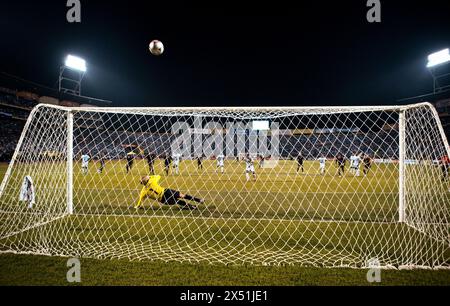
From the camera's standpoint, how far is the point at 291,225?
5441 mm

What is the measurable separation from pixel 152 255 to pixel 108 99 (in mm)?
43727

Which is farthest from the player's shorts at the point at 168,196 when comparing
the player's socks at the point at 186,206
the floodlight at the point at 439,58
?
the floodlight at the point at 439,58

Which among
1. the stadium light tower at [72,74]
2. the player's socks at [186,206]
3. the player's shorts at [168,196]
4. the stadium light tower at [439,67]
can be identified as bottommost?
the player's socks at [186,206]

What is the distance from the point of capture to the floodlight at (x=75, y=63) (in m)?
32.4

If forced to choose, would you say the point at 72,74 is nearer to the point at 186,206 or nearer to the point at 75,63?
Answer: the point at 75,63

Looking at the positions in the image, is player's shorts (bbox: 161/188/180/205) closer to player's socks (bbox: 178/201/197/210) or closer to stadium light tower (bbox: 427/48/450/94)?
player's socks (bbox: 178/201/197/210)

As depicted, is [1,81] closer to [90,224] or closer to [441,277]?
[90,224]

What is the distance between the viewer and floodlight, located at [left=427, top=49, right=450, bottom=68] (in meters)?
28.8

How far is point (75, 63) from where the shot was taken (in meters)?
33.4

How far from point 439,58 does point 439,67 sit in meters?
2.95
